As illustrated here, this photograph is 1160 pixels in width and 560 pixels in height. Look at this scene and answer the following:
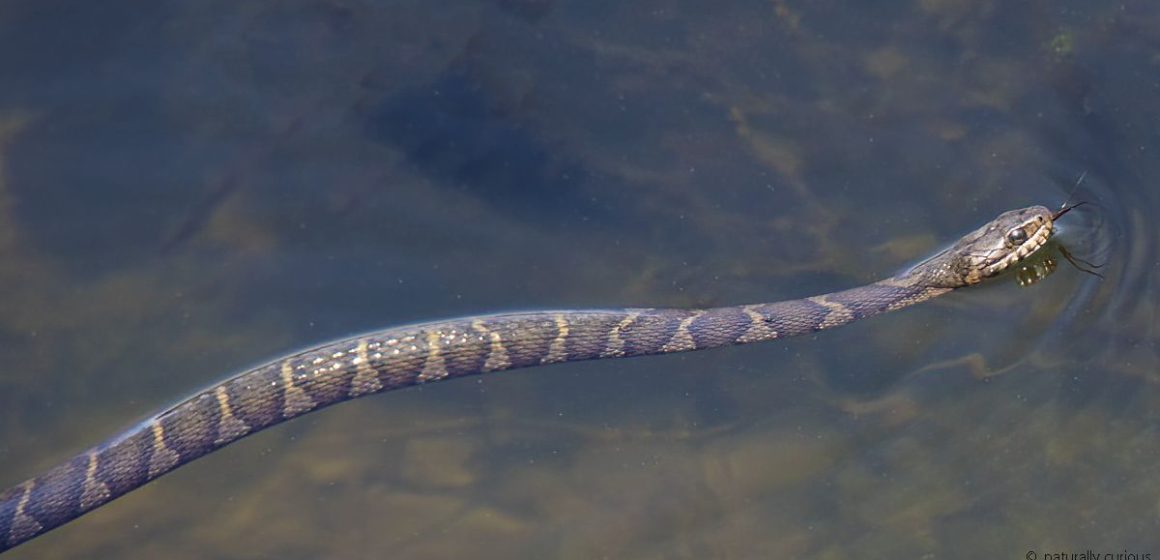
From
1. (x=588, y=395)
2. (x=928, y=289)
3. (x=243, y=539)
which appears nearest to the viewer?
(x=243, y=539)

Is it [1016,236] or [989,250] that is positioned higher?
[1016,236]

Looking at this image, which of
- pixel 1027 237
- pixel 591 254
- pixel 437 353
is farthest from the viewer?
pixel 1027 237

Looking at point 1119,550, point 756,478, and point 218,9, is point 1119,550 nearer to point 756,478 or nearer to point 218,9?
point 756,478

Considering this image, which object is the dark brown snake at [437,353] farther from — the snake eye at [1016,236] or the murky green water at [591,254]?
the murky green water at [591,254]

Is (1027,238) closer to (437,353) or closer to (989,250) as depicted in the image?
(989,250)

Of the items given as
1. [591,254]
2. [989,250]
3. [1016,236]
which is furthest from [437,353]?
[1016,236]

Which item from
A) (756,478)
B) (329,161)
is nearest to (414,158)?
(329,161)
